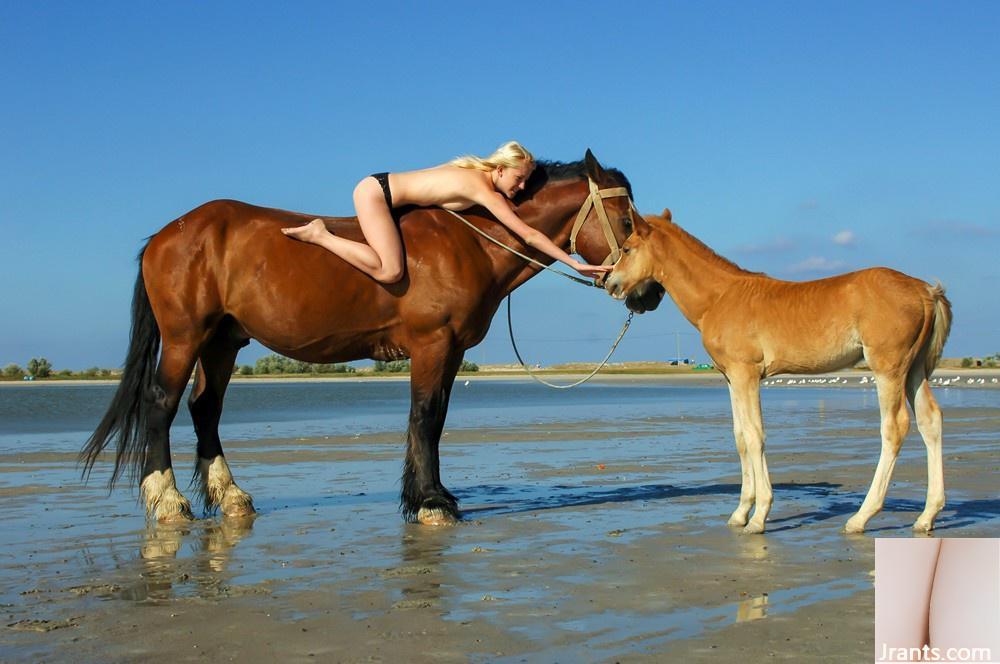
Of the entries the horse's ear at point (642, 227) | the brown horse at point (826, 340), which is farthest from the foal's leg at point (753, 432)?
the horse's ear at point (642, 227)

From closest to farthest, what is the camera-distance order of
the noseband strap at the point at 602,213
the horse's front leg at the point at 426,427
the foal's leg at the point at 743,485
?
the foal's leg at the point at 743,485 < the horse's front leg at the point at 426,427 < the noseband strap at the point at 602,213

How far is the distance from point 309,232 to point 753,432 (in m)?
3.82

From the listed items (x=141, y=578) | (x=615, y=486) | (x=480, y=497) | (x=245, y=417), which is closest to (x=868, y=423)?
(x=615, y=486)

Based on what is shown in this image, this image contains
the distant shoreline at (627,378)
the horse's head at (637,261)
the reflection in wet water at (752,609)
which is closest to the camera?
the reflection in wet water at (752,609)

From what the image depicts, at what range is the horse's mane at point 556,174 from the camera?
875 cm

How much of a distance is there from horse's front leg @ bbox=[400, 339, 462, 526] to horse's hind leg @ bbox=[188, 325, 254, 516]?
1.48 metres

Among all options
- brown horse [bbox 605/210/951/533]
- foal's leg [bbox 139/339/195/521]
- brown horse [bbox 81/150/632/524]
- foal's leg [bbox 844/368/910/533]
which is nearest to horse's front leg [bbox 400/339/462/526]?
brown horse [bbox 81/150/632/524]

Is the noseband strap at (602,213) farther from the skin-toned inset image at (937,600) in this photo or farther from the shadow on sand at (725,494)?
the skin-toned inset image at (937,600)

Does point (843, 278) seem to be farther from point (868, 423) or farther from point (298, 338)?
point (868, 423)

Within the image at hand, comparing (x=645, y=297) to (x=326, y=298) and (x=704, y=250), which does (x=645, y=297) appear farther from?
(x=326, y=298)

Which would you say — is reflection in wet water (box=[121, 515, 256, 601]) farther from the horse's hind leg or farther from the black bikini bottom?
the black bikini bottom

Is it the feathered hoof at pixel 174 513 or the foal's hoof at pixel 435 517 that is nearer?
the foal's hoof at pixel 435 517

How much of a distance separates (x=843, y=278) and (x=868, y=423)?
514 inches

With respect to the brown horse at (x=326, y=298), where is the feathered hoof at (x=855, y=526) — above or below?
below
